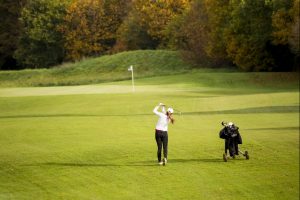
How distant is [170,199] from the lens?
17.6 metres

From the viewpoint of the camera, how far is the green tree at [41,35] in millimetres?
46594

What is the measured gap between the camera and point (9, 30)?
38.2m

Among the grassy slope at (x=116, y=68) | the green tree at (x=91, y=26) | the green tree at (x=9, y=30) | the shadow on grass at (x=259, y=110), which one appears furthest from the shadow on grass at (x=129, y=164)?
the green tree at (x=91, y=26)

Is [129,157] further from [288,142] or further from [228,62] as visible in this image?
[228,62]

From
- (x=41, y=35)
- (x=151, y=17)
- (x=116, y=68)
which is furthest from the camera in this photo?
(x=151, y=17)

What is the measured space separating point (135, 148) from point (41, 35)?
2985 centimetres

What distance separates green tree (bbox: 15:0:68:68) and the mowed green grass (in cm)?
898

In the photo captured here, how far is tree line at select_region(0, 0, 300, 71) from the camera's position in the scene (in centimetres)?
4888

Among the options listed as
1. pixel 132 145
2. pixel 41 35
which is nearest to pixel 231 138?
pixel 132 145

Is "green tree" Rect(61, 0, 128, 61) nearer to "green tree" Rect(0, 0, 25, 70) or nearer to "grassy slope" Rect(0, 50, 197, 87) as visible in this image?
"grassy slope" Rect(0, 50, 197, 87)

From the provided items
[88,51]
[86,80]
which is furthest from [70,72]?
[88,51]

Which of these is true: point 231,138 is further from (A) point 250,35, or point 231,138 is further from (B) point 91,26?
(B) point 91,26

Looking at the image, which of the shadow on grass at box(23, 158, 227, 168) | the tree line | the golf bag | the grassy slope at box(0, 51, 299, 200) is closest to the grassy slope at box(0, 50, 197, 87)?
the tree line

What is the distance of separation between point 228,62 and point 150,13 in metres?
10.6
